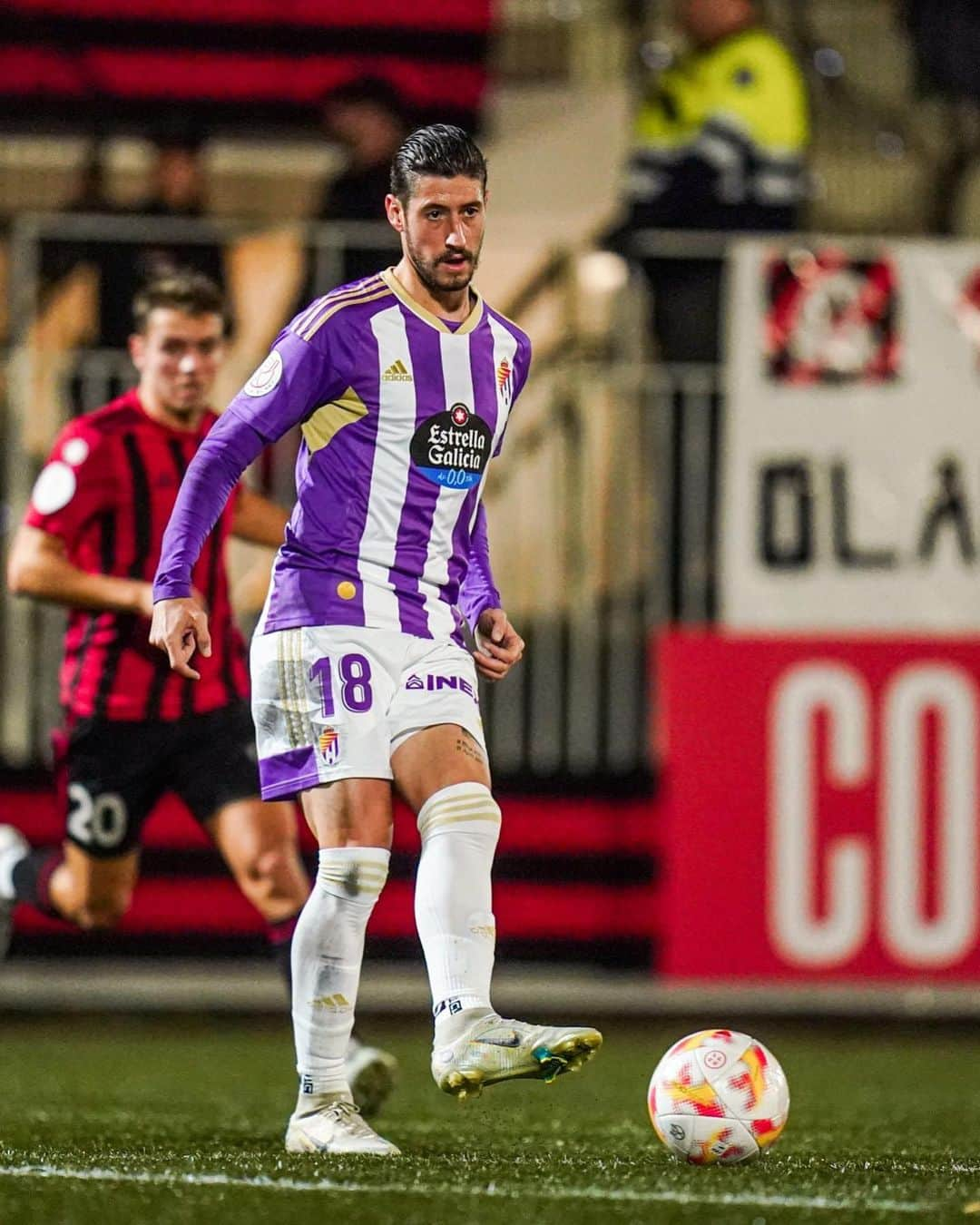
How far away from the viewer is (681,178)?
948 cm

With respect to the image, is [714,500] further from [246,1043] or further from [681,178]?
[246,1043]

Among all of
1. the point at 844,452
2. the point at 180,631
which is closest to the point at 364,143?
the point at 844,452

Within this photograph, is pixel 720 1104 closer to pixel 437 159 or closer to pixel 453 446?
pixel 453 446

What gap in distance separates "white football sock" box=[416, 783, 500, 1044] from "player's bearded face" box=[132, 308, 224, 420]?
1.87 meters

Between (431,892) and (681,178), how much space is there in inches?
215

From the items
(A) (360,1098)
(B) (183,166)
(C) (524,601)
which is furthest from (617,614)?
(A) (360,1098)

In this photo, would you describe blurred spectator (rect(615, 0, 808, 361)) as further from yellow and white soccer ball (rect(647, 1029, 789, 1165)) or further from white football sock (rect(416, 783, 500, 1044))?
yellow and white soccer ball (rect(647, 1029, 789, 1165))

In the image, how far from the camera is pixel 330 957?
183 inches

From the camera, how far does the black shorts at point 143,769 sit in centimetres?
593

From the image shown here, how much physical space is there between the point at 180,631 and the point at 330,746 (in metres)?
0.38

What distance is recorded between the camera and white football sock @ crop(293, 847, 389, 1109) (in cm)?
463

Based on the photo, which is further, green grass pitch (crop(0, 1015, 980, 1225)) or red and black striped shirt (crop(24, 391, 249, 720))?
red and black striped shirt (crop(24, 391, 249, 720))

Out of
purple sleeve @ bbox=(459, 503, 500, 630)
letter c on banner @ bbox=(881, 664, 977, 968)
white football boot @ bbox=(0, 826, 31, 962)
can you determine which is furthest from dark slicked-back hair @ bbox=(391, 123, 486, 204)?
letter c on banner @ bbox=(881, 664, 977, 968)

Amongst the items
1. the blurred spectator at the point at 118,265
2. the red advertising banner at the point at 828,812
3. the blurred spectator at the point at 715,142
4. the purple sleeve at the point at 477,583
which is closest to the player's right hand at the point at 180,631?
the purple sleeve at the point at 477,583
